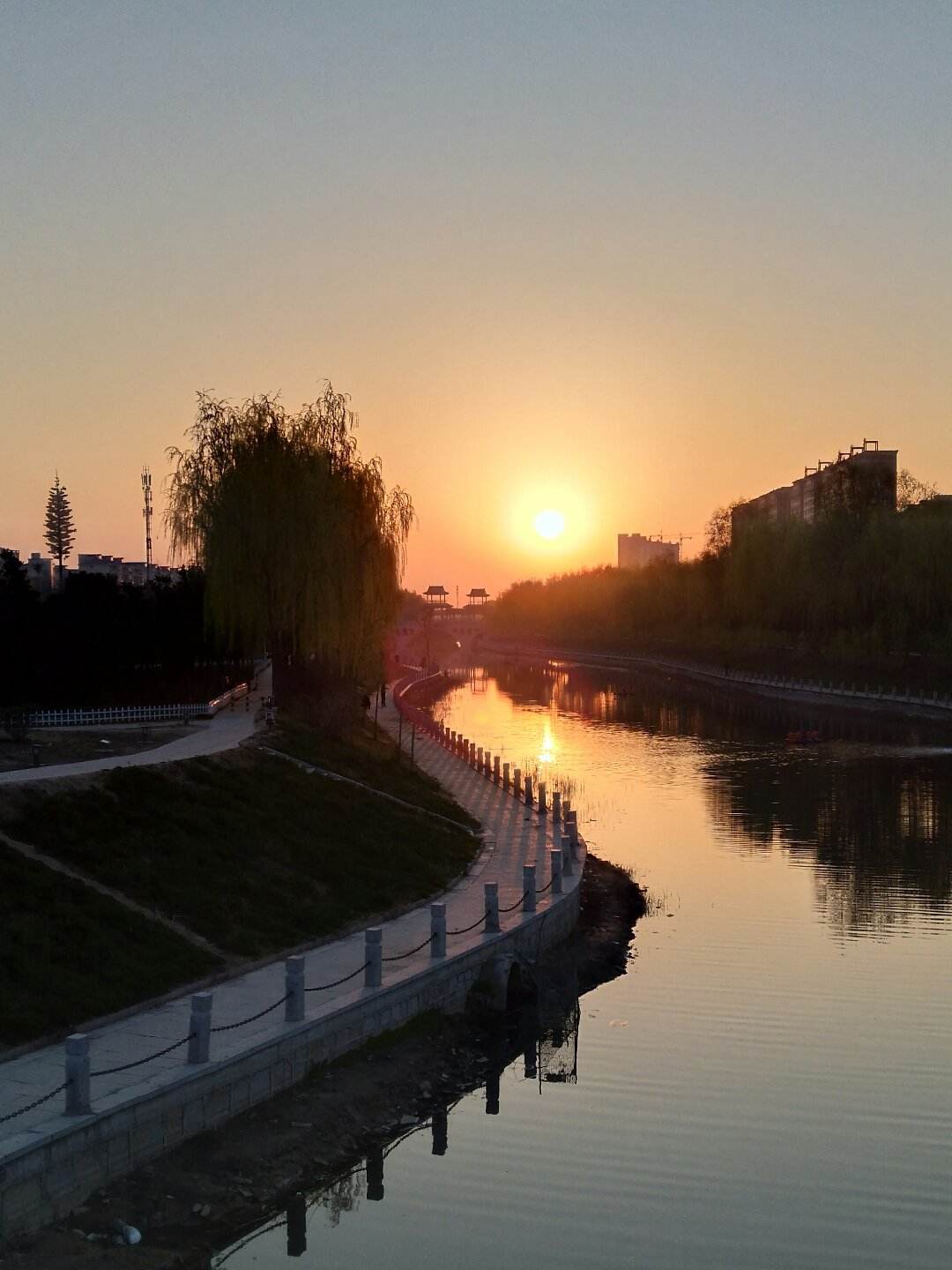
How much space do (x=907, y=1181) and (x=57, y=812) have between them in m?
11.5

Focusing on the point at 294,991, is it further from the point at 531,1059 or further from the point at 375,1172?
the point at 531,1059

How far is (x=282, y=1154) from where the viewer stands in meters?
12.9

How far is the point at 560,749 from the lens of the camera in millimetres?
56031

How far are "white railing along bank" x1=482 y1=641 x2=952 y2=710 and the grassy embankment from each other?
46069 mm

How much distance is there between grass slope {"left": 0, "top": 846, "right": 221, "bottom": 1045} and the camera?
13542 millimetres

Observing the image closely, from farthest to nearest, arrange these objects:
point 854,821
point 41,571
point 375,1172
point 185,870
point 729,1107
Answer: point 41,571 < point 854,821 < point 185,870 < point 729,1107 < point 375,1172

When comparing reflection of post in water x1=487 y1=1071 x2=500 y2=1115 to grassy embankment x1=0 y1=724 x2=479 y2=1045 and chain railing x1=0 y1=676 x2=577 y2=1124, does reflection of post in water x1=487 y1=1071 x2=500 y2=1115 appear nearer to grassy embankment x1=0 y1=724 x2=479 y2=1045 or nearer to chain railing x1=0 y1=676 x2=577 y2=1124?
chain railing x1=0 y1=676 x2=577 y2=1124

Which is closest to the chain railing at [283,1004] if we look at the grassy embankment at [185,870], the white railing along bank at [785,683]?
the grassy embankment at [185,870]

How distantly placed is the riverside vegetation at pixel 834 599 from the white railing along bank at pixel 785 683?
0.87 m

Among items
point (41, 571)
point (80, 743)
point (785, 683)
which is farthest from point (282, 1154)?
point (41, 571)

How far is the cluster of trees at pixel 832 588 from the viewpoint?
70000 mm

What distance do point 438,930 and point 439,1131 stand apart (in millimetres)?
2933

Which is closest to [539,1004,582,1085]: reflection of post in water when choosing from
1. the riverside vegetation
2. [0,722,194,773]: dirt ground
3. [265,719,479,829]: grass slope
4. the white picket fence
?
[265,719,479,829]: grass slope

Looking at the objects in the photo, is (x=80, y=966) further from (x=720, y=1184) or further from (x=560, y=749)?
(x=560, y=749)
